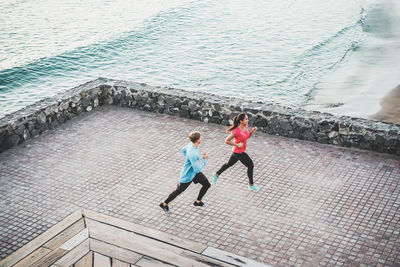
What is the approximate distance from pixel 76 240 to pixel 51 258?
19.1 inches

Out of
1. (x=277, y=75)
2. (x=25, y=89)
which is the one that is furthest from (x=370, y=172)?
(x=25, y=89)

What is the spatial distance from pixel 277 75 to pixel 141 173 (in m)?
17.5

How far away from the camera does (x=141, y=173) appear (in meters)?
9.73

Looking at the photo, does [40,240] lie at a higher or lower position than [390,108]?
higher

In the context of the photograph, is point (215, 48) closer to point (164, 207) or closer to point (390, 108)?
point (390, 108)

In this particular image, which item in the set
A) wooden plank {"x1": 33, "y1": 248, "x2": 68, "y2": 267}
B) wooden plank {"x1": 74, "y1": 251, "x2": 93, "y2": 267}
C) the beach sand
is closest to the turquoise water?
the beach sand

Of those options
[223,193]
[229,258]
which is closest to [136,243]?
[229,258]

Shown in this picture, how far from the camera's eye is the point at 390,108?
1789 centimetres

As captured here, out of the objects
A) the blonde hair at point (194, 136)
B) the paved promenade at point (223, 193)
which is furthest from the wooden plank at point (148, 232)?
the blonde hair at point (194, 136)

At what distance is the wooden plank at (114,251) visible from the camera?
21.9 feet

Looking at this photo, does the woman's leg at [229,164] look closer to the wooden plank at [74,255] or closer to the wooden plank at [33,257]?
the wooden plank at [74,255]

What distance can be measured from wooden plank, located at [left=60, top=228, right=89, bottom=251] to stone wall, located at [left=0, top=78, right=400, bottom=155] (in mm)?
4404

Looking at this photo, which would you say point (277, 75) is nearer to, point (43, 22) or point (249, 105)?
point (249, 105)

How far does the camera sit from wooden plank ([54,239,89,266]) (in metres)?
6.64
